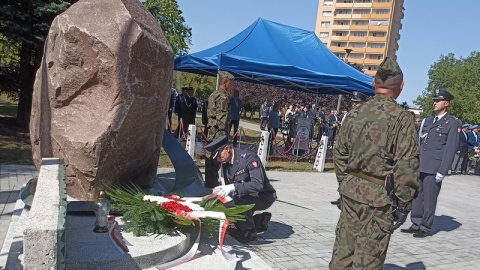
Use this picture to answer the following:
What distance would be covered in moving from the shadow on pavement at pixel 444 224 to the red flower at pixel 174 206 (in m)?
4.33

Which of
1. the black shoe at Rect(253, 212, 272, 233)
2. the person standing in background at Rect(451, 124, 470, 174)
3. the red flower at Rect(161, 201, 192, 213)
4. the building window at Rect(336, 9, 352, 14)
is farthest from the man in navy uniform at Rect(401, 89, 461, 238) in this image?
the building window at Rect(336, 9, 352, 14)

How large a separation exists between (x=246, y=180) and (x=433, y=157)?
117 inches

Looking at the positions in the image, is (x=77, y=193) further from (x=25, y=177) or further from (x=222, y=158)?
(x=25, y=177)

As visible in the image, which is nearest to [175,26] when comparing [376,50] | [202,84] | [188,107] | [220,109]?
[202,84]

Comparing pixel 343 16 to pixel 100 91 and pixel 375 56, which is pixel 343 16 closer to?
pixel 375 56

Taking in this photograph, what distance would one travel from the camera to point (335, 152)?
11.1 ft

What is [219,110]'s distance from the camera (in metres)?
7.69

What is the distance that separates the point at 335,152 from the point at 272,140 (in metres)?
9.62

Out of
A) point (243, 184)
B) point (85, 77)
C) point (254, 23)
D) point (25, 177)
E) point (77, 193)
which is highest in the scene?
point (254, 23)

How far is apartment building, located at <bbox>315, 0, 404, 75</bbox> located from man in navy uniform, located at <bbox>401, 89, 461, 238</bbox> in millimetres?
74613

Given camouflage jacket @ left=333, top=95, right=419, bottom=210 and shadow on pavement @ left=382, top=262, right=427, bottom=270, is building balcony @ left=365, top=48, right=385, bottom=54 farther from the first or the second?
camouflage jacket @ left=333, top=95, right=419, bottom=210

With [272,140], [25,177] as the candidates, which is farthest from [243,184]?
[272,140]

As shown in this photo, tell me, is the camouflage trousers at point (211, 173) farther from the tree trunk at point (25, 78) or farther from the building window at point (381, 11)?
the building window at point (381, 11)

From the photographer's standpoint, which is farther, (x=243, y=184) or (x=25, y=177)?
(x=25, y=177)
